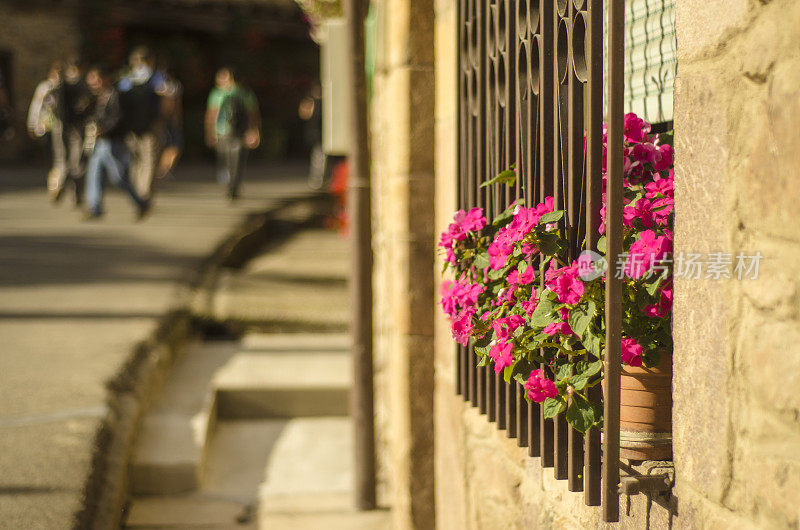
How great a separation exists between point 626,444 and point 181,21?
23740 millimetres

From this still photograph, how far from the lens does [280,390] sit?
5.29m

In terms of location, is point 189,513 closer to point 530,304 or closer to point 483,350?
point 483,350

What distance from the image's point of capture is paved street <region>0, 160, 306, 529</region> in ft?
11.4

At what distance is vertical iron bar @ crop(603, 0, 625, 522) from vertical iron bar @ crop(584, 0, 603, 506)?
80 mm

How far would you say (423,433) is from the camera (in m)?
3.84

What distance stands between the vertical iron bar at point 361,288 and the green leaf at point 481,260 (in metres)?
1.89

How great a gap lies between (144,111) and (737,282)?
30.8ft

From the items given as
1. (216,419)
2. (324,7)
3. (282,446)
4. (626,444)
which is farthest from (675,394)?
(324,7)

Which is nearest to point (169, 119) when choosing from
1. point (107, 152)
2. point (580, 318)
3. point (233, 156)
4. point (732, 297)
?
point (233, 156)

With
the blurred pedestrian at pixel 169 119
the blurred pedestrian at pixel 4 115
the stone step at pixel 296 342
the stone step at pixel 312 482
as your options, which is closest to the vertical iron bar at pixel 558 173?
the stone step at pixel 312 482

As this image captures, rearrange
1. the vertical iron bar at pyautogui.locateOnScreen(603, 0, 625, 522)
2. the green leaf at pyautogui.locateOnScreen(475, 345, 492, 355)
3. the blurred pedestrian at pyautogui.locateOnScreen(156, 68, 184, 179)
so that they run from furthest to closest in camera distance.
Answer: the blurred pedestrian at pyautogui.locateOnScreen(156, 68, 184, 179)
the green leaf at pyautogui.locateOnScreen(475, 345, 492, 355)
the vertical iron bar at pyautogui.locateOnScreen(603, 0, 625, 522)

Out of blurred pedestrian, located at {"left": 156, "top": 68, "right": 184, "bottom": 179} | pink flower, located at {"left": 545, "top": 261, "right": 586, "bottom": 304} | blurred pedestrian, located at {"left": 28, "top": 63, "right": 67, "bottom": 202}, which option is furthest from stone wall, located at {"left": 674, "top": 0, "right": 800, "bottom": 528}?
blurred pedestrian, located at {"left": 28, "top": 63, "right": 67, "bottom": 202}

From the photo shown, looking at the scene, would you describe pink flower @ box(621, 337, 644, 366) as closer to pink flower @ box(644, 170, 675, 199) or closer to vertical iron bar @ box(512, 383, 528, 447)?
pink flower @ box(644, 170, 675, 199)

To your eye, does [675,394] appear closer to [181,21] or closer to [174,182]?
[174,182]
